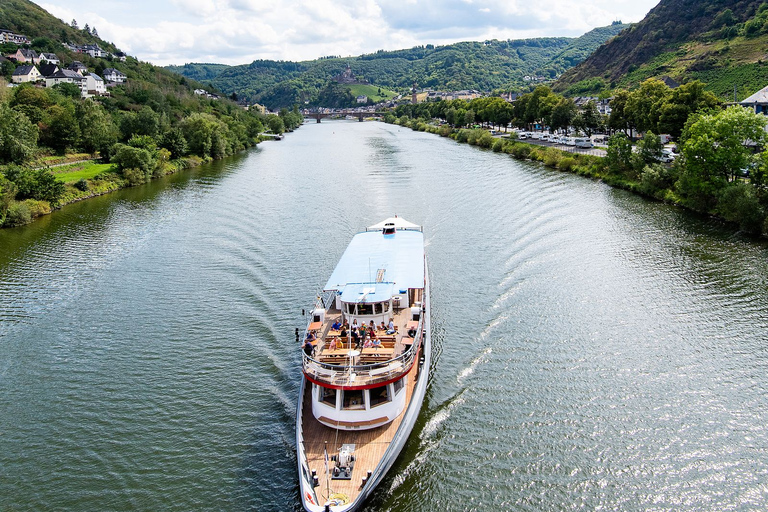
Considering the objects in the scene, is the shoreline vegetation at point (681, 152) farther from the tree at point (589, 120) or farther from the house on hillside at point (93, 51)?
the house on hillside at point (93, 51)

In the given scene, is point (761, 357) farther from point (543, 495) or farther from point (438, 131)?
point (438, 131)

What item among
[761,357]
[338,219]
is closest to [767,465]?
[761,357]

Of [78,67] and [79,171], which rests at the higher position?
[78,67]

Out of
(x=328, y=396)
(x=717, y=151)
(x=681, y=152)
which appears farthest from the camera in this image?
(x=681, y=152)

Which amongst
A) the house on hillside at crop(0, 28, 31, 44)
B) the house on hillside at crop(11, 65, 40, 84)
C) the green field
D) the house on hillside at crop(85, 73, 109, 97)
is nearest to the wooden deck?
the green field

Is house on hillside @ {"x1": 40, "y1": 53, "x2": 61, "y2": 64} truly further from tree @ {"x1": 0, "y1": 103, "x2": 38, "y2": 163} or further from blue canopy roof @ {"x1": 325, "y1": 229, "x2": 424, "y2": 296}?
blue canopy roof @ {"x1": 325, "y1": 229, "x2": 424, "y2": 296}

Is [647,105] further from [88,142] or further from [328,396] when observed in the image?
[88,142]

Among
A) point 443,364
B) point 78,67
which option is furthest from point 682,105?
point 78,67

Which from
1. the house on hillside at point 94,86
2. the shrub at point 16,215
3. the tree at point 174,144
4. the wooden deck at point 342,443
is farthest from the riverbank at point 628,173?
the house on hillside at point 94,86
